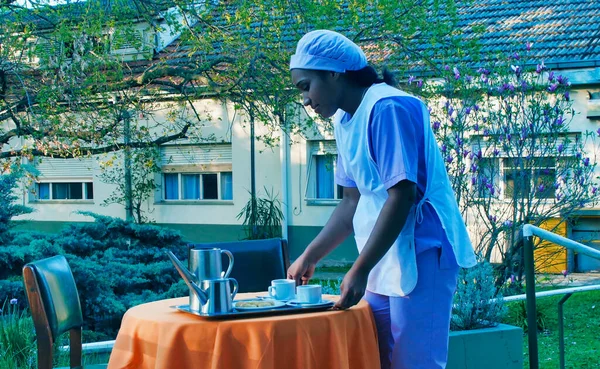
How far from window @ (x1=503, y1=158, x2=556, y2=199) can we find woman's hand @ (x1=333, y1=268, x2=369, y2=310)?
6.92 meters

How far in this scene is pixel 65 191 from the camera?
839 inches

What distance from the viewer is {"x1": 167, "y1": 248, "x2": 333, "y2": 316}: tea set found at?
2.87 m

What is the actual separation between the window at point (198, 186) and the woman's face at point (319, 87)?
16116 millimetres

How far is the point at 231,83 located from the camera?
11.3 metres

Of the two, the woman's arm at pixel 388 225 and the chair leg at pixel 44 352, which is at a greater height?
the woman's arm at pixel 388 225

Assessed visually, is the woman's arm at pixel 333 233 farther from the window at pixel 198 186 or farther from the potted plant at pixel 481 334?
the window at pixel 198 186

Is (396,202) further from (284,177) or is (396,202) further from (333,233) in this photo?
(284,177)

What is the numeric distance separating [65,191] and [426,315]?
19.6 meters

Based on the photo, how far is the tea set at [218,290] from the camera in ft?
9.42

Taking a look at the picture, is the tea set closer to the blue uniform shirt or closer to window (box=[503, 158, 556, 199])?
the blue uniform shirt

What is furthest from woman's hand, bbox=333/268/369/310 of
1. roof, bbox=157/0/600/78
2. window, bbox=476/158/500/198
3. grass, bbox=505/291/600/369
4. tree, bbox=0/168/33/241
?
roof, bbox=157/0/600/78

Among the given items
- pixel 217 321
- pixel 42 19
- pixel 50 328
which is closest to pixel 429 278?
pixel 217 321

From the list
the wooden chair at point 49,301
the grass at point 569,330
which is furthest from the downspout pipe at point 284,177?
the wooden chair at point 49,301

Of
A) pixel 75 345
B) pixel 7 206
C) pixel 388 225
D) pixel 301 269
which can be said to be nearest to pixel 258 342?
pixel 388 225
